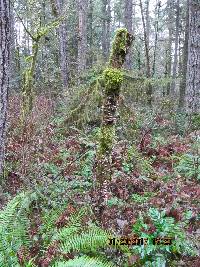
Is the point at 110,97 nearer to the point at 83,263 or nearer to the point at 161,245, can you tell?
the point at 161,245

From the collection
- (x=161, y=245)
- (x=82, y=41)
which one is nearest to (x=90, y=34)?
(x=82, y=41)

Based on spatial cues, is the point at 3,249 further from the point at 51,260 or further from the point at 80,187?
the point at 80,187

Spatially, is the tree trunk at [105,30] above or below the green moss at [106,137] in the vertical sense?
above

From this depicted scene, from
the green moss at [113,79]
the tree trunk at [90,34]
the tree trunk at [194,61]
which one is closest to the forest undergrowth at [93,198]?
the tree trunk at [194,61]

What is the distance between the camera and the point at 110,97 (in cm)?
555

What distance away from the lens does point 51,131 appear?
10.3m

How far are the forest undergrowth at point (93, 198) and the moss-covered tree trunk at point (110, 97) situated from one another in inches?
16.7

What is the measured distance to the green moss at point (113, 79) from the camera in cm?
548

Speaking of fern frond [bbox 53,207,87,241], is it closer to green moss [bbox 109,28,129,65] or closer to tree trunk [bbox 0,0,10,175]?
tree trunk [bbox 0,0,10,175]

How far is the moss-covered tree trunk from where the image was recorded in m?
5.53

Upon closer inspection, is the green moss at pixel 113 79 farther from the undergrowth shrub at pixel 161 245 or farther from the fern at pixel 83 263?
the fern at pixel 83 263

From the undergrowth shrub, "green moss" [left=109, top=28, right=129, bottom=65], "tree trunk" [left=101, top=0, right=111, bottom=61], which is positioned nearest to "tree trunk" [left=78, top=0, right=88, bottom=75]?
"green moss" [left=109, top=28, right=129, bottom=65]

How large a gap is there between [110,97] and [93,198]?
162cm

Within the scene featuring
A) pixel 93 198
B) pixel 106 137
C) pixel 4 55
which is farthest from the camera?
pixel 4 55
